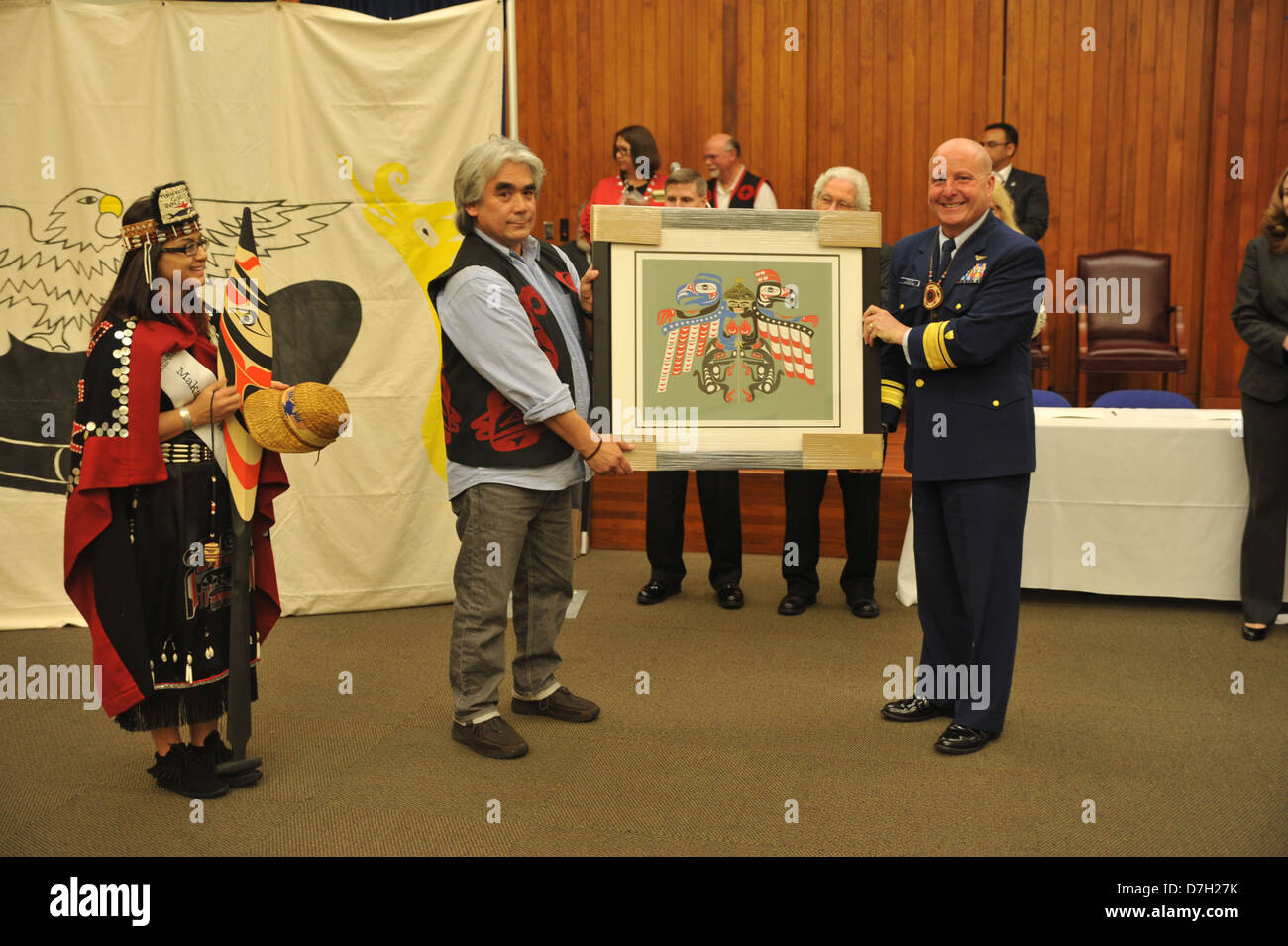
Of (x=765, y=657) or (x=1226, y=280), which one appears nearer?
(x=765, y=657)

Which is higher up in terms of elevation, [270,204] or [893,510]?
[270,204]

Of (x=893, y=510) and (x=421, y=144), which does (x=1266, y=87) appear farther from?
(x=421, y=144)

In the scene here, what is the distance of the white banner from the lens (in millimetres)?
4465

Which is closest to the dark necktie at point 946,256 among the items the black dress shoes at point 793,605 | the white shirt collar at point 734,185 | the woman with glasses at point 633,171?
the black dress shoes at point 793,605

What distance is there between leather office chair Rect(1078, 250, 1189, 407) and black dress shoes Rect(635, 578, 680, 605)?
3.54 meters

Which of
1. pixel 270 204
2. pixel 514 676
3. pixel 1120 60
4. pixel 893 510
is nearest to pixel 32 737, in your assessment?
pixel 514 676

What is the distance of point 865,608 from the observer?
4.64 m

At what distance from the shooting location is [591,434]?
309 centimetres

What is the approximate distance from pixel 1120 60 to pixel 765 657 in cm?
532

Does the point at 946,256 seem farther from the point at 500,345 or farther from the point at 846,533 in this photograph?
the point at 846,533

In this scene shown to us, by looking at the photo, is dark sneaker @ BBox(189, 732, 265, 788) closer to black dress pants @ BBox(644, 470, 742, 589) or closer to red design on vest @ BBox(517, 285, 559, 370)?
red design on vest @ BBox(517, 285, 559, 370)

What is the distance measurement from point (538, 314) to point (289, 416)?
29.0 inches

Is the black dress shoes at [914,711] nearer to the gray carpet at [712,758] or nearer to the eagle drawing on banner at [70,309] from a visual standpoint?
the gray carpet at [712,758]

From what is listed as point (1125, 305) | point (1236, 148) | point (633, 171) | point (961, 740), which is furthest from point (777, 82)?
point (961, 740)
